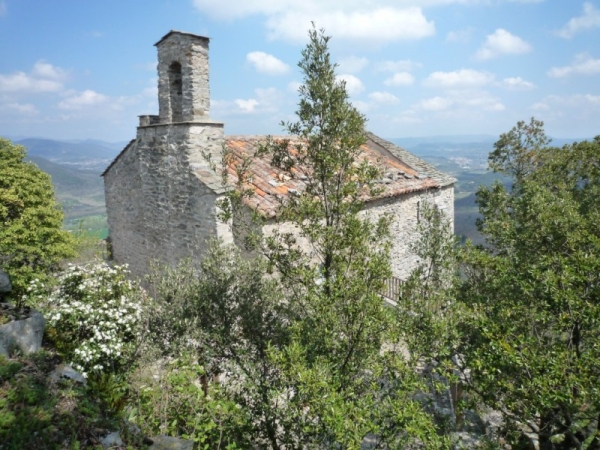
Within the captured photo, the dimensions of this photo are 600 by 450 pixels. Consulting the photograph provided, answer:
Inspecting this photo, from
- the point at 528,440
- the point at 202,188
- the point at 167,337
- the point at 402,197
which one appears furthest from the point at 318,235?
the point at 402,197

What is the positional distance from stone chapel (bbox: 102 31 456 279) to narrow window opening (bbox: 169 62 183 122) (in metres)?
0.03

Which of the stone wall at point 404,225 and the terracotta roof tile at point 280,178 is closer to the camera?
the terracotta roof tile at point 280,178

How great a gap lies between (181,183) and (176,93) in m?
2.84

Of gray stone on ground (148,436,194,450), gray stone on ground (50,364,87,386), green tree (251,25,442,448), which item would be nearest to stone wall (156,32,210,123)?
green tree (251,25,442,448)

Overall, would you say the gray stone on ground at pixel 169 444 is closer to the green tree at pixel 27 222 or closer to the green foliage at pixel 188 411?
the green foliage at pixel 188 411

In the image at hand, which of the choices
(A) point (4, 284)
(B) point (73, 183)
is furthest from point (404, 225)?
(B) point (73, 183)

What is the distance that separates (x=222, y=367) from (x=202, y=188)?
19.8 ft

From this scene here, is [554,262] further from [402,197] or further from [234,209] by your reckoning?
[402,197]

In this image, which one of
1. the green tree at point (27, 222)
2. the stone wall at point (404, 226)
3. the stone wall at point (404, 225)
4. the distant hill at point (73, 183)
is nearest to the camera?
the green tree at point (27, 222)

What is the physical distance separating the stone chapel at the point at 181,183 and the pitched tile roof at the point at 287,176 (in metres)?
0.05

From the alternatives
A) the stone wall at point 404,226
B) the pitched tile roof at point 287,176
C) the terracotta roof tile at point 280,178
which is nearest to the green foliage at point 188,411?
the pitched tile roof at point 287,176

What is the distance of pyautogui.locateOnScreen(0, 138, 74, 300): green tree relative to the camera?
13562 millimetres

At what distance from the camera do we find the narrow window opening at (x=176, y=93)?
1216cm

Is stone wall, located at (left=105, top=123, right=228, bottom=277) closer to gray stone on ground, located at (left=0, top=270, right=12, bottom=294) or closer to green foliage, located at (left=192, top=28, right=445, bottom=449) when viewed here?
green foliage, located at (left=192, top=28, right=445, bottom=449)
